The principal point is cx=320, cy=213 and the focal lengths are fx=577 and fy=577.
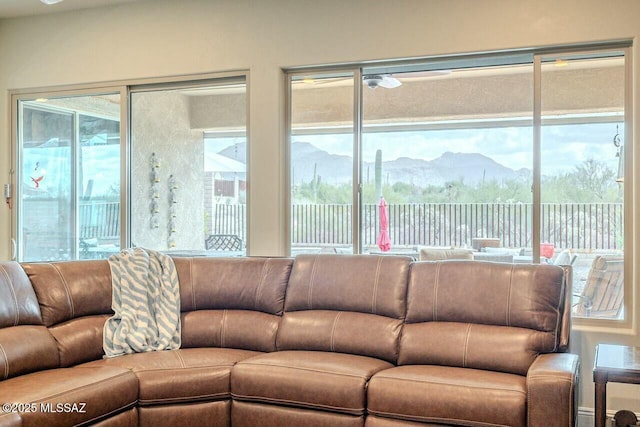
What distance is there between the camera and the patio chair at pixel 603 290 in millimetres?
3568

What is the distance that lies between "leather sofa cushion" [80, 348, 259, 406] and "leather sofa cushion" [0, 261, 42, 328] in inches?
16.1

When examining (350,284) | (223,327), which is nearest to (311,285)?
(350,284)

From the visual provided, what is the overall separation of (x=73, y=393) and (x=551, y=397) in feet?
6.94

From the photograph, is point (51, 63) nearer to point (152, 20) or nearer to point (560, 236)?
point (152, 20)

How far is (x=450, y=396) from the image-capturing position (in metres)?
2.64

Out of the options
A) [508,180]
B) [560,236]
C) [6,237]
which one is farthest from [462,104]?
[6,237]

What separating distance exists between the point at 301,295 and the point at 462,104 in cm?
224

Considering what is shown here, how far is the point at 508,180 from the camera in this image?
13.8ft

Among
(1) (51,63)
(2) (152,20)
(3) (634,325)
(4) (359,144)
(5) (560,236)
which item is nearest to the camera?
(3) (634,325)

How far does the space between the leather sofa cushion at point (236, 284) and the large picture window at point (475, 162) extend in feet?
2.19

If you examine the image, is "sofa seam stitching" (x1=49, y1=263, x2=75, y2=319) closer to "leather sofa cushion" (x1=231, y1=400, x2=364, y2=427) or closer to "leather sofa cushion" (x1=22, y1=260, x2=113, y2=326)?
"leather sofa cushion" (x1=22, y1=260, x2=113, y2=326)

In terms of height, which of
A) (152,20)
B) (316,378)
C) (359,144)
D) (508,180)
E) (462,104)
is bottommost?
(316,378)

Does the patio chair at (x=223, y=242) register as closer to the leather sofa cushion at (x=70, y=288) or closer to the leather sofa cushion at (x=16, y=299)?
the leather sofa cushion at (x=70, y=288)

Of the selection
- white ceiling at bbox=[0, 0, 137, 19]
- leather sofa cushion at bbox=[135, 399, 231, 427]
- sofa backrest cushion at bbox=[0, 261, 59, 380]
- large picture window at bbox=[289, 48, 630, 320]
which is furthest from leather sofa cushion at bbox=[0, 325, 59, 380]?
white ceiling at bbox=[0, 0, 137, 19]
